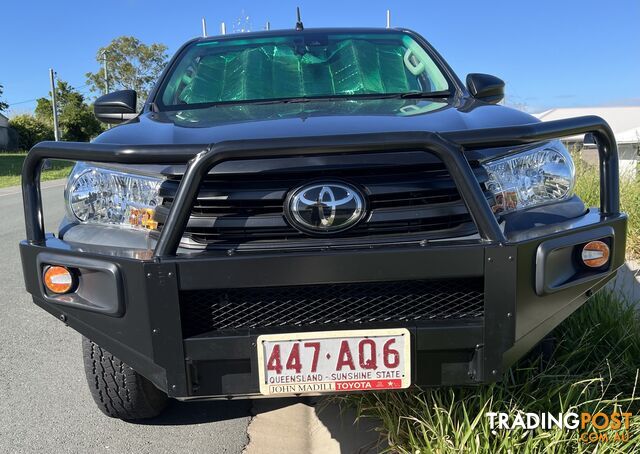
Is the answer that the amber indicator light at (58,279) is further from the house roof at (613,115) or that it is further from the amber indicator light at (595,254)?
the house roof at (613,115)

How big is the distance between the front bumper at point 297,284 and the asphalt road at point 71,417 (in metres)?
0.76

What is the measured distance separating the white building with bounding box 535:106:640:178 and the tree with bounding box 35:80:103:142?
45.1 metres

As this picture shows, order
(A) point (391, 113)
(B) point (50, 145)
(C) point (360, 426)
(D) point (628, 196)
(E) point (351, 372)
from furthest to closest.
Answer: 1. (D) point (628, 196)
2. (C) point (360, 426)
3. (A) point (391, 113)
4. (B) point (50, 145)
5. (E) point (351, 372)

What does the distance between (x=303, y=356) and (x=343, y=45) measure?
2.21 metres

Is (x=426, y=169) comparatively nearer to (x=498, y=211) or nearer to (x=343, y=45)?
(x=498, y=211)

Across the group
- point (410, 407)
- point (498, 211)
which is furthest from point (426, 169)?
point (410, 407)

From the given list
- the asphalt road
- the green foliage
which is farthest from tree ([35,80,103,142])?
the asphalt road

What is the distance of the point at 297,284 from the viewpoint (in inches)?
63.7

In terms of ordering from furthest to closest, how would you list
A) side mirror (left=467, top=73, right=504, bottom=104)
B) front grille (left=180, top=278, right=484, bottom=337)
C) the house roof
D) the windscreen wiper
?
the house roof, side mirror (left=467, top=73, right=504, bottom=104), the windscreen wiper, front grille (left=180, top=278, right=484, bottom=337)

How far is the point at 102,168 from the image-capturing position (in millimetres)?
1919

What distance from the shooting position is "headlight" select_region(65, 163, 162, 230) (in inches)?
72.5

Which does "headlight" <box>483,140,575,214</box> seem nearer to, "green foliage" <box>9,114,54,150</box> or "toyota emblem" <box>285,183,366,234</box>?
"toyota emblem" <box>285,183,366,234</box>

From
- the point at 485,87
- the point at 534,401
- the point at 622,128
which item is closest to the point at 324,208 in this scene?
the point at 534,401

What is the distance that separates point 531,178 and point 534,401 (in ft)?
2.79
